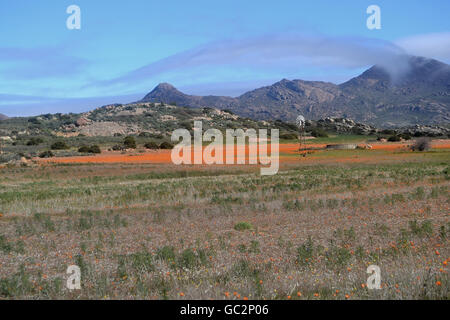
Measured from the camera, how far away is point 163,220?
14695 mm

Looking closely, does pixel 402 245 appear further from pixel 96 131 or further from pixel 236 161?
pixel 96 131

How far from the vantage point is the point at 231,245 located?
10.2 metres

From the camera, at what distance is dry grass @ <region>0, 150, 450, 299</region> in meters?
6.66

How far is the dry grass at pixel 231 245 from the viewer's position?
666cm

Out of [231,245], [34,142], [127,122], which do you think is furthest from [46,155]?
[127,122]

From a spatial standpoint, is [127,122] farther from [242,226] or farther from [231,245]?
[231,245]

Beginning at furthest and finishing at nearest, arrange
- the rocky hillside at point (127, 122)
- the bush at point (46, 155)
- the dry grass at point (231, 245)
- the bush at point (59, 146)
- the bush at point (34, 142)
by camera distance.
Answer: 1. the rocky hillside at point (127, 122)
2. the bush at point (34, 142)
3. the bush at point (59, 146)
4. the bush at point (46, 155)
5. the dry grass at point (231, 245)

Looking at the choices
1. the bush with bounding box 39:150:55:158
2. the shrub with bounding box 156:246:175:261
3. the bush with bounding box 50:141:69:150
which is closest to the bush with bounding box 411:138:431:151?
the bush with bounding box 39:150:55:158

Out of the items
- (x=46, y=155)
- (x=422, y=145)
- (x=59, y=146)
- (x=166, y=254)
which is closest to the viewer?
(x=166, y=254)

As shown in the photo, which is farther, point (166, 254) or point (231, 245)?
point (231, 245)

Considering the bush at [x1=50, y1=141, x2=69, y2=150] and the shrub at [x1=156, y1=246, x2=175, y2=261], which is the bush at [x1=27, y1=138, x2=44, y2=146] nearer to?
the bush at [x1=50, y1=141, x2=69, y2=150]

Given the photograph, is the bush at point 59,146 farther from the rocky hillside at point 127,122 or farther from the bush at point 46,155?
the rocky hillside at point 127,122

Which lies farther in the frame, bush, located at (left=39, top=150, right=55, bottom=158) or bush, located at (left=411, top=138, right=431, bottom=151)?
bush, located at (left=39, top=150, right=55, bottom=158)

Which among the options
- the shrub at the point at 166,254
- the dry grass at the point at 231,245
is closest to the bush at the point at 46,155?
the dry grass at the point at 231,245
